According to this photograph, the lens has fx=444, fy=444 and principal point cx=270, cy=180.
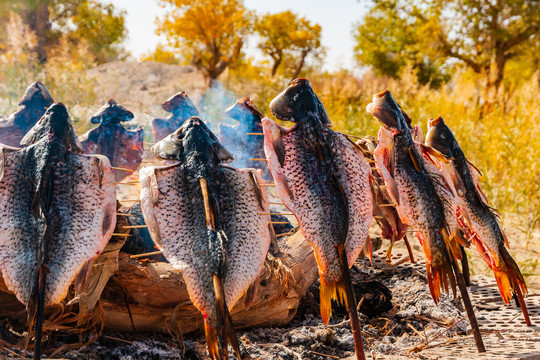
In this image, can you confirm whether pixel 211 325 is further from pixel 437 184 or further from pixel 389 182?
pixel 437 184

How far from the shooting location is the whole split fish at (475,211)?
2.17m

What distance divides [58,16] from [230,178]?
3000 cm

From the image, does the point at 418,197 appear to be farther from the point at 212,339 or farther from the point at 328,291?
the point at 212,339

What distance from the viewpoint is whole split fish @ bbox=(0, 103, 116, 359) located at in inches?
59.6

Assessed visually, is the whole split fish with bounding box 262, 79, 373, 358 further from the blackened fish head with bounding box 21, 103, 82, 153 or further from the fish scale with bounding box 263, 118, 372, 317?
the blackened fish head with bounding box 21, 103, 82, 153

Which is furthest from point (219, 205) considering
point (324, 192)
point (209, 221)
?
point (324, 192)

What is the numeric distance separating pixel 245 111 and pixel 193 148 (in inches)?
48.2

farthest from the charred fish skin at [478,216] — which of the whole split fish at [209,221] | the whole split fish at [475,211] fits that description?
the whole split fish at [209,221]

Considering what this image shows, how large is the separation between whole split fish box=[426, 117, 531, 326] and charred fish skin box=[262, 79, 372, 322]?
586 millimetres

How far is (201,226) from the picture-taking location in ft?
5.22

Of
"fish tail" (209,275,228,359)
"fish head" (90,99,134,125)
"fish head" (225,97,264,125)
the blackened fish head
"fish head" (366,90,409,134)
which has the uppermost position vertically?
"fish head" (90,99,134,125)

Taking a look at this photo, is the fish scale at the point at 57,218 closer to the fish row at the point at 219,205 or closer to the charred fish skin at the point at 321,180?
the fish row at the point at 219,205

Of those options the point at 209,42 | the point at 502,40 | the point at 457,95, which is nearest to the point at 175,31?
the point at 209,42

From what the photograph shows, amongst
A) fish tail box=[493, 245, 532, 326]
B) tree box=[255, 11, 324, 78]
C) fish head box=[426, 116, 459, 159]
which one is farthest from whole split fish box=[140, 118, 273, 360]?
tree box=[255, 11, 324, 78]
